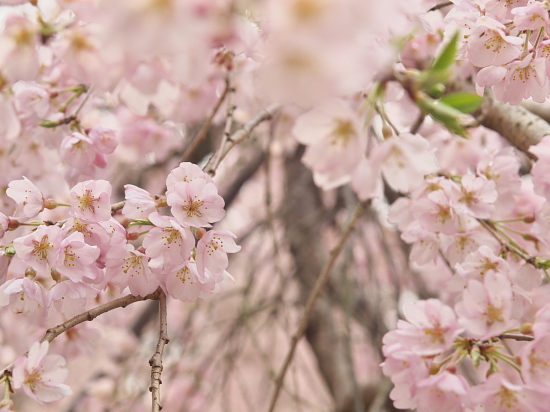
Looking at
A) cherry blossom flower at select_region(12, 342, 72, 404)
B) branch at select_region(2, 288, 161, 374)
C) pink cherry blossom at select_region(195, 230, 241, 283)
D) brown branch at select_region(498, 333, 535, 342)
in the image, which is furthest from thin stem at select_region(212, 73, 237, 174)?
brown branch at select_region(498, 333, 535, 342)

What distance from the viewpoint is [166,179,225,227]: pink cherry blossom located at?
27.8 inches

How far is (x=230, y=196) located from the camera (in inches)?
91.3

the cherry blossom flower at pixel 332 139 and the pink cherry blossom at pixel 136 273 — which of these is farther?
the pink cherry blossom at pixel 136 273

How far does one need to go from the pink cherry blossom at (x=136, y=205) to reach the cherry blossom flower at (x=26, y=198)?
156 mm

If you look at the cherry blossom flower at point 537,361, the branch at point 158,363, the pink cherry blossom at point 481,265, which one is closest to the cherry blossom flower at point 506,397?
the cherry blossom flower at point 537,361

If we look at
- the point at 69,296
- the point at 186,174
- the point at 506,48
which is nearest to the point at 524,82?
the point at 506,48

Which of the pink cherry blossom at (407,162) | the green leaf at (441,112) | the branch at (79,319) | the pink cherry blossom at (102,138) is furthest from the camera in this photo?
the pink cherry blossom at (102,138)

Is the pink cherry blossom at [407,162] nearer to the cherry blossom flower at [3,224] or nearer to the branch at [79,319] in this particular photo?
the branch at [79,319]

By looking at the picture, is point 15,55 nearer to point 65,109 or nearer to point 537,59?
point 65,109

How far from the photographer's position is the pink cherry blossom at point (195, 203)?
707mm

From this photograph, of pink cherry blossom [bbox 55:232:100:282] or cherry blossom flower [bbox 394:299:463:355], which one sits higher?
pink cherry blossom [bbox 55:232:100:282]

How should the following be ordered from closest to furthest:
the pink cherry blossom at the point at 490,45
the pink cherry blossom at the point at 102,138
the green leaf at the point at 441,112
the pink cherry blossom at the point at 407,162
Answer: the green leaf at the point at 441,112 < the pink cherry blossom at the point at 407,162 < the pink cherry blossom at the point at 490,45 < the pink cherry blossom at the point at 102,138

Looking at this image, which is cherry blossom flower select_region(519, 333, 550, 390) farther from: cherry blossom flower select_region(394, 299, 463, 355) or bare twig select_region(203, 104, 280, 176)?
bare twig select_region(203, 104, 280, 176)

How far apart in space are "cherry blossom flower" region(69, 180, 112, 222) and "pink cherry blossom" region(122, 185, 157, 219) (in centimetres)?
3
